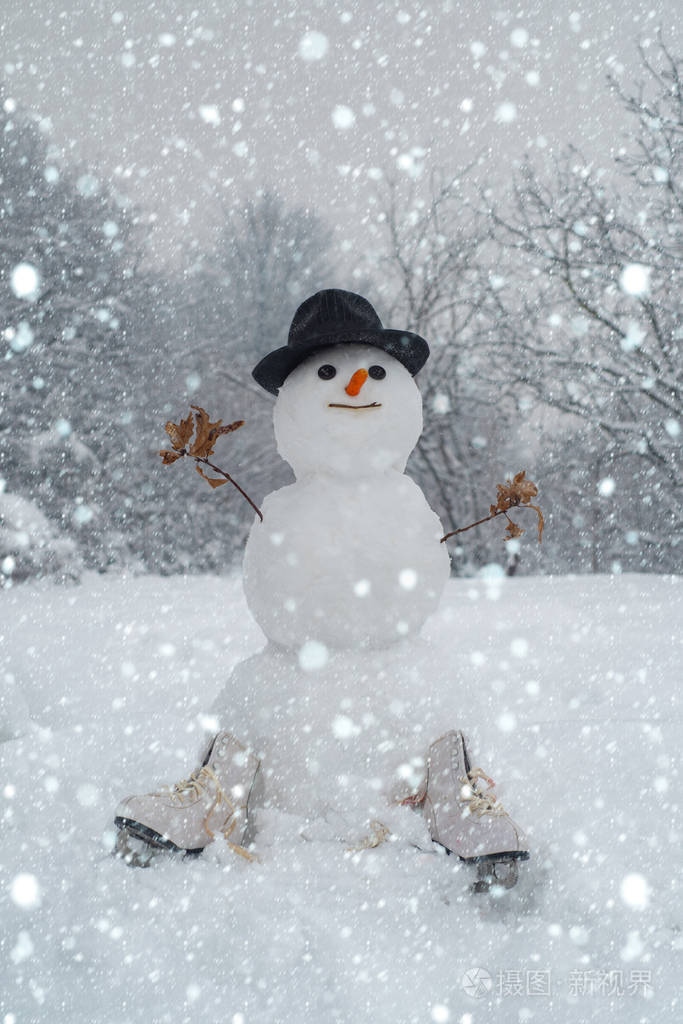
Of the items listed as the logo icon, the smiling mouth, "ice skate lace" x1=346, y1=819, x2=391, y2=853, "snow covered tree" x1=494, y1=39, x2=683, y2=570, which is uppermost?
"snow covered tree" x1=494, y1=39, x2=683, y2=570

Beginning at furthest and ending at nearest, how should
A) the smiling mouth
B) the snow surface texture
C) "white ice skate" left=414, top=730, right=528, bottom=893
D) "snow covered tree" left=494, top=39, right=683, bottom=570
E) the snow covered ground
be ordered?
"snow covered tree" left=494, top=39, right=683, bottom=570, the smiling mouth, the snow surface texture, "white ice skate" left=414, top=730, right=528, bottom=893, the snow covered ground

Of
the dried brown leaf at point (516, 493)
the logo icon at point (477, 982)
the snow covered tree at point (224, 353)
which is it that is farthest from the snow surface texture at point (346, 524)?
the snow covered tree at point (224, 353)

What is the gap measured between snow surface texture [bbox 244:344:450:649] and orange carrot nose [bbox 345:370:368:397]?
3 centimetres

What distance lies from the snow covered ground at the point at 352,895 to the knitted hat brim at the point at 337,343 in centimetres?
95

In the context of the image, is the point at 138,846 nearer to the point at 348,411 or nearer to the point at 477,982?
the point at 477,982

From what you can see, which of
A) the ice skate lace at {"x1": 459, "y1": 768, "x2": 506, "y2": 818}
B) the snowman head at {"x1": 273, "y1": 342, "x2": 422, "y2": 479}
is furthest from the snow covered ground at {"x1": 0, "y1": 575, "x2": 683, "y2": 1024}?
the snowman head at {"x1": 273, "y1": 342, "x2": 422, "y2": 479}

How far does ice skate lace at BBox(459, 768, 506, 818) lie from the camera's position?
172 cm

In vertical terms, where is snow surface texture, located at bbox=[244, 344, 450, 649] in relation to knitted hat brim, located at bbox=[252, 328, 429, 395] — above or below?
below

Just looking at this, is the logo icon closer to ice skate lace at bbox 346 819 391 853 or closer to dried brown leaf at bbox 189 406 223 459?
ice skate lace at bbox 346 819 391 853

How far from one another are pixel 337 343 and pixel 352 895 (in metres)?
1.54

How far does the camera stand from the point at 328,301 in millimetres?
2203

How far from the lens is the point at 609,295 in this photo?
838cm

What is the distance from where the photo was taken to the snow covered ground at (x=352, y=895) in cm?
129

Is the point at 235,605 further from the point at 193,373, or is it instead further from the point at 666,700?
the point at 193,373
